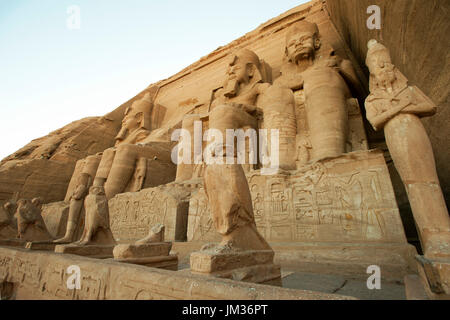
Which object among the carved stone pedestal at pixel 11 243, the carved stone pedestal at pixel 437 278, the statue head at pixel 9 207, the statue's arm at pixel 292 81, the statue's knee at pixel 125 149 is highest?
the statue's arm at pixel 292 81

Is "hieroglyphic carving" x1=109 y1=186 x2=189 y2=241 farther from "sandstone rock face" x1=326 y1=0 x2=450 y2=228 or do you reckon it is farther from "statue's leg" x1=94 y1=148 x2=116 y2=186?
"sandstone rock face" x1=326 y1=0 x2=450 y2=228

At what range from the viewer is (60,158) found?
9203 millimetres

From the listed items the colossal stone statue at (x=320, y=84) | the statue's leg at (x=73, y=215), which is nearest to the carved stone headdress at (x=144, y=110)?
the statue's leg at (x=73, y=215)

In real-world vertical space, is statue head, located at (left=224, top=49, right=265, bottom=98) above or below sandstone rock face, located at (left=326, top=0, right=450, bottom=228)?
above

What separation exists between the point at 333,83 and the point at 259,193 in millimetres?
2398

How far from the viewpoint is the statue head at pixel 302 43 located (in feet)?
17.1

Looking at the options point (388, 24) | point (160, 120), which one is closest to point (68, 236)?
point (388, 24)

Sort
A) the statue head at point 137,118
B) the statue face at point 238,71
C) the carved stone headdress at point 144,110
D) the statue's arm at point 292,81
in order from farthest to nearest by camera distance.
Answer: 1. the carved stone headdress at point 144,110
2. the statue head at point 137,118
3. the statue face at point 238,71
4. the statue's arm at point 292,81

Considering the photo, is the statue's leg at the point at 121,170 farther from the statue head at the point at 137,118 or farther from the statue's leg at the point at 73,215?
the statue head at the point at 137,118

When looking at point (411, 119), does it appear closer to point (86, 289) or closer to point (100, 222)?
point (86, 289)

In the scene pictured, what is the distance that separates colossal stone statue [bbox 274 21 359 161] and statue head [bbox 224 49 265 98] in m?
1.12

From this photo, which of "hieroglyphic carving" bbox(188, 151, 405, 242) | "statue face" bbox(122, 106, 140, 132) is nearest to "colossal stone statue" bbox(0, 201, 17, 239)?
"statue face" bbox(122, 106, 140, 132)

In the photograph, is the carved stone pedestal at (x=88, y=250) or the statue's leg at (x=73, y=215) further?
the statue's leg at (x=73, y=215)

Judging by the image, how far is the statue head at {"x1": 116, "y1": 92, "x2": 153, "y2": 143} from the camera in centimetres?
997
